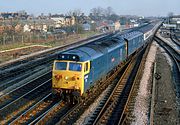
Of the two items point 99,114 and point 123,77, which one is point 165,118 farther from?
point 123,77

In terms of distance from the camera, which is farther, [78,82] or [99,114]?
[78,82]

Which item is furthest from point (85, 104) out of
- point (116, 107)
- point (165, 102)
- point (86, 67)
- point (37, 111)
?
point (165, 102)

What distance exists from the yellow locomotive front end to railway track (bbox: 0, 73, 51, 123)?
2306 millimetres

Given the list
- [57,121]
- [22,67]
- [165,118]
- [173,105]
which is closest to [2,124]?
[57,121]

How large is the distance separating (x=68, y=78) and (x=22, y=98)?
13.7 feet

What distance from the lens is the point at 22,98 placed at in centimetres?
1970

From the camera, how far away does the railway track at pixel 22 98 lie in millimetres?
16656

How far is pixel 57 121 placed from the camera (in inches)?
610

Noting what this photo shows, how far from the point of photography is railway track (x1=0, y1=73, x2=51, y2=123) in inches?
656

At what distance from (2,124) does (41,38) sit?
53464 millimetres

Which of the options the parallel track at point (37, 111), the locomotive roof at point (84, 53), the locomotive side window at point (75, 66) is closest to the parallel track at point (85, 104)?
the parallel track at point (37, 111)

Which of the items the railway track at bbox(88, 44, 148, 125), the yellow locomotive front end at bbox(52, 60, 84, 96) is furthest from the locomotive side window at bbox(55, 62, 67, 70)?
the railway track at bbox(88, 44, 148, 125)

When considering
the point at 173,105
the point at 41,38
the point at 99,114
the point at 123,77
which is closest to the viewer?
the point at 99,114

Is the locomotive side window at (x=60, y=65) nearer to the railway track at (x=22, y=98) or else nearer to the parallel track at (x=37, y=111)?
the parallel track at (x=37, y=111)
